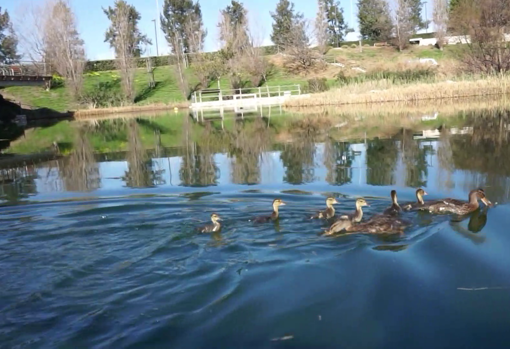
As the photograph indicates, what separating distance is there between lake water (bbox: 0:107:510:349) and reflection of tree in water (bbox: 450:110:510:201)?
3.1 inches

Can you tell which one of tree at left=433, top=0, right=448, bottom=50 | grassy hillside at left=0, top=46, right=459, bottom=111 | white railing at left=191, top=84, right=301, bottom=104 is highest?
tree at left=433, top=0, right=448, bottom=50

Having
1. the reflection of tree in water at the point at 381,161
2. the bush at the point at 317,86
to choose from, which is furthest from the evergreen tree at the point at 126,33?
the reflection of tree in water at the point at 381,161

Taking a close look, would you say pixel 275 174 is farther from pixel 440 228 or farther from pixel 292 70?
pixel 292 70

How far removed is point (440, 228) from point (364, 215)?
4.52ft

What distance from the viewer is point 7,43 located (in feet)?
234

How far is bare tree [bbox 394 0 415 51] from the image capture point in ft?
225

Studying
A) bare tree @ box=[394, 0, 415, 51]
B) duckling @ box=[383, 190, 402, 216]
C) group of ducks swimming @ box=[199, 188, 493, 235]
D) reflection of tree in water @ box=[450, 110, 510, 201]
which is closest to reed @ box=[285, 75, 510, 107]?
reflection of tree in water @ box=[450, 110, 510, 201]

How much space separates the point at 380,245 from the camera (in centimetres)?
743

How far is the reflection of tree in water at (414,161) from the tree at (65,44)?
4528cm

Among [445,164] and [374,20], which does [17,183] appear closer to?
[445,164]

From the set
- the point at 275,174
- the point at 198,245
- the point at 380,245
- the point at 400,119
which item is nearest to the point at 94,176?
the point at 275,174

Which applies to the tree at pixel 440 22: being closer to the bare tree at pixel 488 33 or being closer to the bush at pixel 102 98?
the bare tree at pixel 488 33

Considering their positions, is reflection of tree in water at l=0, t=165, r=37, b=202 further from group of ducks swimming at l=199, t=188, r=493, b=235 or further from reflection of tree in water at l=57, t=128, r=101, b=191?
group of ducks swimming at l=199, t=188, r=493, b=235

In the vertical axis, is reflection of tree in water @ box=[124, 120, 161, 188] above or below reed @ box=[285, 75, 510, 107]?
below
